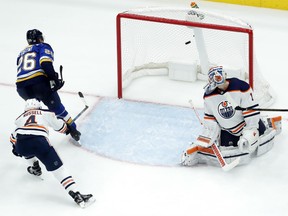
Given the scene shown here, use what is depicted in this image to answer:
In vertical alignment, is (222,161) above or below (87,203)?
above

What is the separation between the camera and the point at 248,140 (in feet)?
18.0

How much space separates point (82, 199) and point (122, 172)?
0.48 meters

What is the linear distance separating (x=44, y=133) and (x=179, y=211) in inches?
40.8

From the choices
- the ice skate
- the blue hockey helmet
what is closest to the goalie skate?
the ice skate

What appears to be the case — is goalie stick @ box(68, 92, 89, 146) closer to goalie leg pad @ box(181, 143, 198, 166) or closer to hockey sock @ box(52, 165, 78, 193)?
hockey sock @ box(52, 165, 78, 193)

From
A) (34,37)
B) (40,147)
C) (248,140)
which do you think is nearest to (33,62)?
(34,37)

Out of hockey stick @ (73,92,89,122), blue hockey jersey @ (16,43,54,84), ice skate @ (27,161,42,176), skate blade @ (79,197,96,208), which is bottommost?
skate blade @ (79,197,96,208)

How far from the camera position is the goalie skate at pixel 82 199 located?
5.27m

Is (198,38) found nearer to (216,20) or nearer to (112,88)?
(216,20)

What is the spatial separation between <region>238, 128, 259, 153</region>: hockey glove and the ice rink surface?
165 millimetres

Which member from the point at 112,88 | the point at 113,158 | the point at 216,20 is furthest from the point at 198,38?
the point at 113,158

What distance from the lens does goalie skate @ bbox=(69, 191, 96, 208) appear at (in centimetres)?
527

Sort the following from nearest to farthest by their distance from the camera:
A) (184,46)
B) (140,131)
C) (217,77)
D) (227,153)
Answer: (217,77)
(227,153)
(140,131)
(184,46)

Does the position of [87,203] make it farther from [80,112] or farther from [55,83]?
[80,112]
